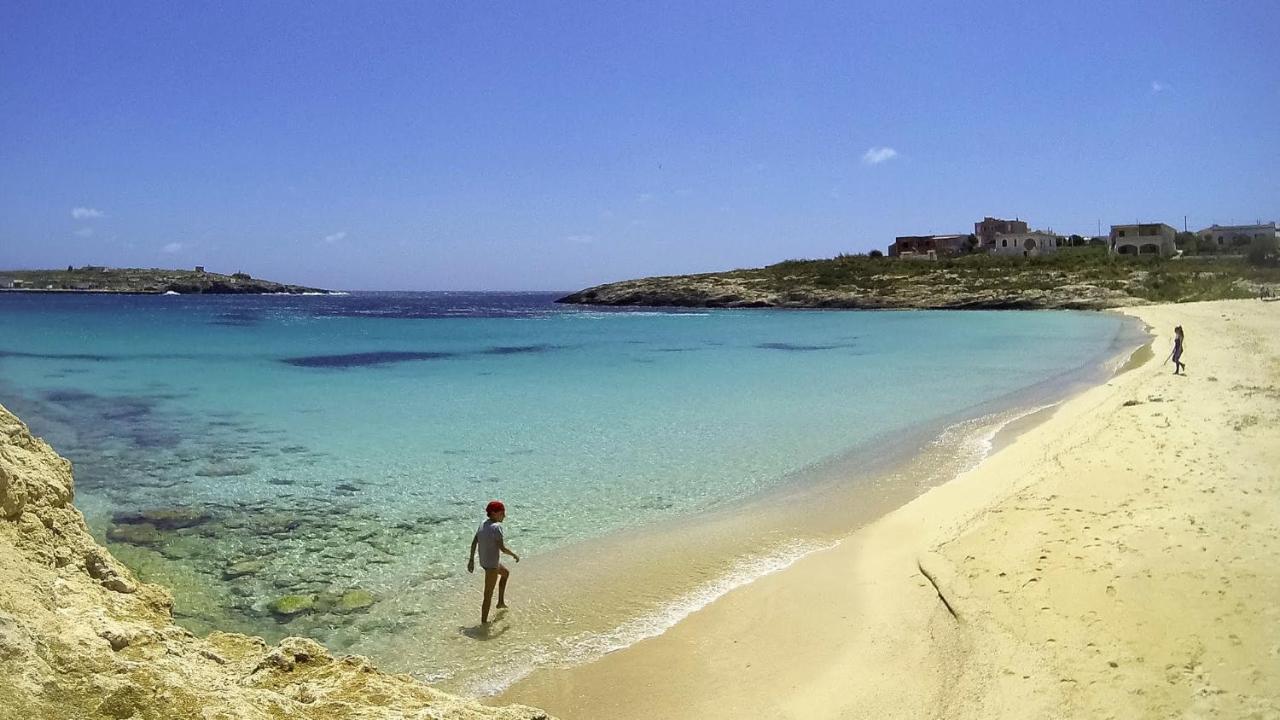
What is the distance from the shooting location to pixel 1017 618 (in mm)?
5691

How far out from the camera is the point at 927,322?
50.8 meters

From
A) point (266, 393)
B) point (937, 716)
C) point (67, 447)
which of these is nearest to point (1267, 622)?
point (937, 716)

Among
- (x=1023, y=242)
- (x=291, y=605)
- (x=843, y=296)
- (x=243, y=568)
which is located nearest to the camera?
(x=291, y=605)

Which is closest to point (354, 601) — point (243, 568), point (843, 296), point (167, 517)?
point (243, 568)

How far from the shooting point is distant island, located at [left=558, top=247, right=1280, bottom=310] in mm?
54281

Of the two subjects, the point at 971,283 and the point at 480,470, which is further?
the point at 971,283

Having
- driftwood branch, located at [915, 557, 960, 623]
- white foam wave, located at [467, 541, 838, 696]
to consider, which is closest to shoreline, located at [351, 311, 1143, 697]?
white foam wave, located at [467, 541, 838, 696]

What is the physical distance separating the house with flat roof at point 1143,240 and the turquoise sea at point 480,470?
5937 cm

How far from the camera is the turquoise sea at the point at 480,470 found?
6922 millimetres

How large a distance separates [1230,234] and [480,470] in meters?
95.5

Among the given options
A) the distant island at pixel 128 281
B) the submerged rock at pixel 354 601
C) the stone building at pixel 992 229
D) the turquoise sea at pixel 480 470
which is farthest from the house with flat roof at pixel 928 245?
the distant island at pixel 128 281

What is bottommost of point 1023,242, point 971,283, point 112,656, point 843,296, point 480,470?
point 480,470

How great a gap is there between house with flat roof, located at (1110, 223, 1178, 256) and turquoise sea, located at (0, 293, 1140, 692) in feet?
→ 195

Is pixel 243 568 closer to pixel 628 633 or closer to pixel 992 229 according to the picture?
pixel 628 633
